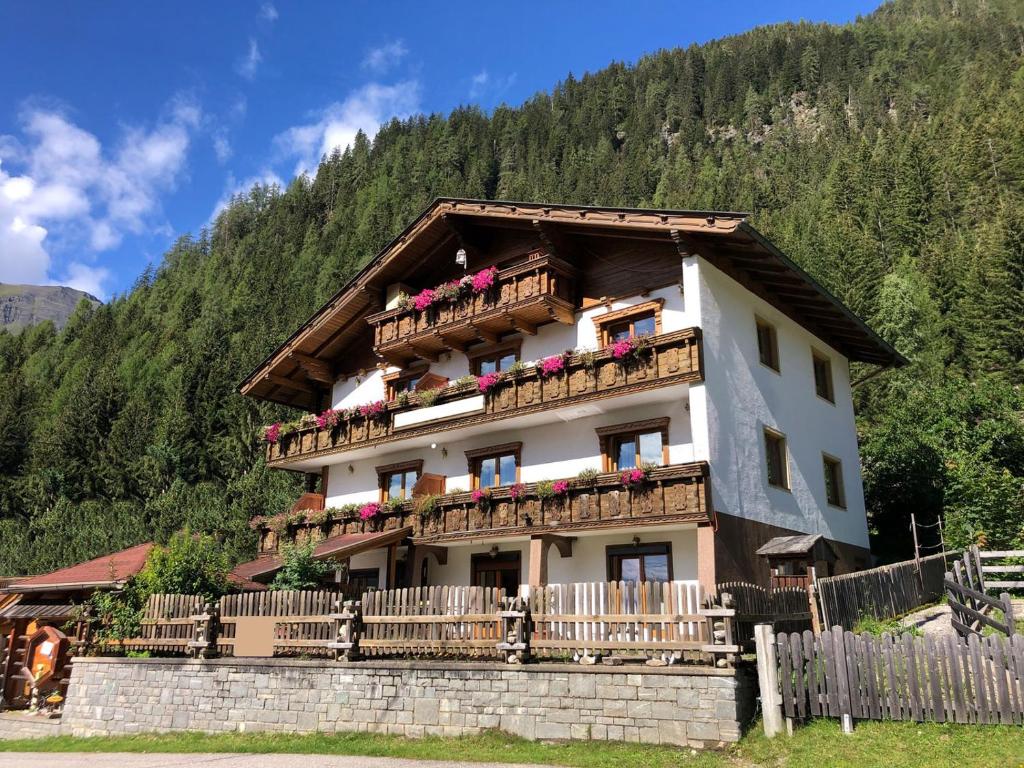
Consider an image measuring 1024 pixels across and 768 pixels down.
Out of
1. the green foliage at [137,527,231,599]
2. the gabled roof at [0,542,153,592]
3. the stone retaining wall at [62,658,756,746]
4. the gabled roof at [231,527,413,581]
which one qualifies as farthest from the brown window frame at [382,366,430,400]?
the stone retaining wall at [62,658,756,746]

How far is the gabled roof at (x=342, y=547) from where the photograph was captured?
2006cm

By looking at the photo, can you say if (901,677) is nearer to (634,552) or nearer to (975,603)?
(975,603)

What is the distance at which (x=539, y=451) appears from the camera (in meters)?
21.0

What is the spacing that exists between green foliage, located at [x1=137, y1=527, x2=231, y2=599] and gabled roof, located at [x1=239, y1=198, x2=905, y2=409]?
28.8ft

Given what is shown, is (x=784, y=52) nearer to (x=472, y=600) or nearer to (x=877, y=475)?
(x=877, y=475)

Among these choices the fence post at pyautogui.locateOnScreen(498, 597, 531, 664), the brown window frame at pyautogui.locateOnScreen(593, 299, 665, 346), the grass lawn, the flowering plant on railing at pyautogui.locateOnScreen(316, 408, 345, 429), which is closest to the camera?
the grass lawn

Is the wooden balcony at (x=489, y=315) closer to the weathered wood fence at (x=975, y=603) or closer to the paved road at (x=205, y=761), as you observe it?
the weathered wood fence at (x=975, y=603)

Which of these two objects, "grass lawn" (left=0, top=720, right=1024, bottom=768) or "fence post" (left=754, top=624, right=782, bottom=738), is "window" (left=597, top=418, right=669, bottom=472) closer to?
"fence post" (left=754, top=624, right=782, bottom=738)

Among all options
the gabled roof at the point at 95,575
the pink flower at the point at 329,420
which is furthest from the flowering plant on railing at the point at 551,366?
the gabled roof at the point at 95,575

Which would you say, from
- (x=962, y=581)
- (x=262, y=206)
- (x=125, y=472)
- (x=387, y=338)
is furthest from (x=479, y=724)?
(x=262, y=206)

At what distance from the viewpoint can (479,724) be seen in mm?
12812

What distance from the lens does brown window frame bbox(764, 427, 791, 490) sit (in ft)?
64.7

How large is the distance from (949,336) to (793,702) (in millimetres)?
40976

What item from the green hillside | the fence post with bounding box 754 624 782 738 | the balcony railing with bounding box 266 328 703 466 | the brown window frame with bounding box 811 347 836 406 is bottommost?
the fence post with bounding box 754 624 782 738
